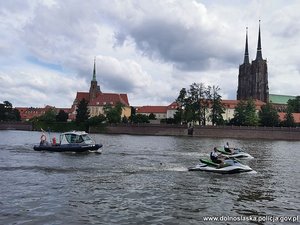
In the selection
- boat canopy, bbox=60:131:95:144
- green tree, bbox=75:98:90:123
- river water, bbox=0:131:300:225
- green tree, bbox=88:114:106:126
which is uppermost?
green tree, bbox=75:98:90:123

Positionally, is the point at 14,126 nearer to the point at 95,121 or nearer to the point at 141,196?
the point at 95,121

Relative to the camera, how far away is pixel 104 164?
36.7 metres

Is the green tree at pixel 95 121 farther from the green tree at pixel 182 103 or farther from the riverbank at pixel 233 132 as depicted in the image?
the green tree at pixel 182 103

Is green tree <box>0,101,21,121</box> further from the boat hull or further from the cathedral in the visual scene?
the boat hull

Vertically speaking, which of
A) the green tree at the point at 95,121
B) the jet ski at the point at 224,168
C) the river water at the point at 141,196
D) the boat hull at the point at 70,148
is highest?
the green tree at the point at 95,121

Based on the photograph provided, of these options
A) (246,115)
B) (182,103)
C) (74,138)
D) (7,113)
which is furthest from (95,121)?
(74,138)

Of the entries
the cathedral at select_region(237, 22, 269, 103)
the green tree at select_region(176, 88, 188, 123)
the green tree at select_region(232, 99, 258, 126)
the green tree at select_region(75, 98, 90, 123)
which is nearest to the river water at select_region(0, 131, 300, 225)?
the green tree at select_region(176, 88, 188, 123)

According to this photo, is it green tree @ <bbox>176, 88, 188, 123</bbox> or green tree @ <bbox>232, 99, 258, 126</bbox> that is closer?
green tree @ <bbox>176, 88, 188, 123</bbox>

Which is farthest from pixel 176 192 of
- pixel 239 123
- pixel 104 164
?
pixel 239 123

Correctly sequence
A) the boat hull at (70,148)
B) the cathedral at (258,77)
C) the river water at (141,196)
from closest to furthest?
the river water at (141,196)
the boat hull at (70,148)
the cathedral at (258,77)

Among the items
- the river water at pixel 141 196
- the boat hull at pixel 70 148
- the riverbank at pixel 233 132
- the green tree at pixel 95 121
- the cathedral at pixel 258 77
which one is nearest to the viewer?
the river water at pixel 141 196

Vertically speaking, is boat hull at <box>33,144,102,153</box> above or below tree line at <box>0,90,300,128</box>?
below

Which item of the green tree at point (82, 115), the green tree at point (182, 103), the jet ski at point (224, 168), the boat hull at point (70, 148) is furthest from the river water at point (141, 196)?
the green tree at point (82, 115)

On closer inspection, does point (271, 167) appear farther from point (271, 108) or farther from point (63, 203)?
point (271, 108)
